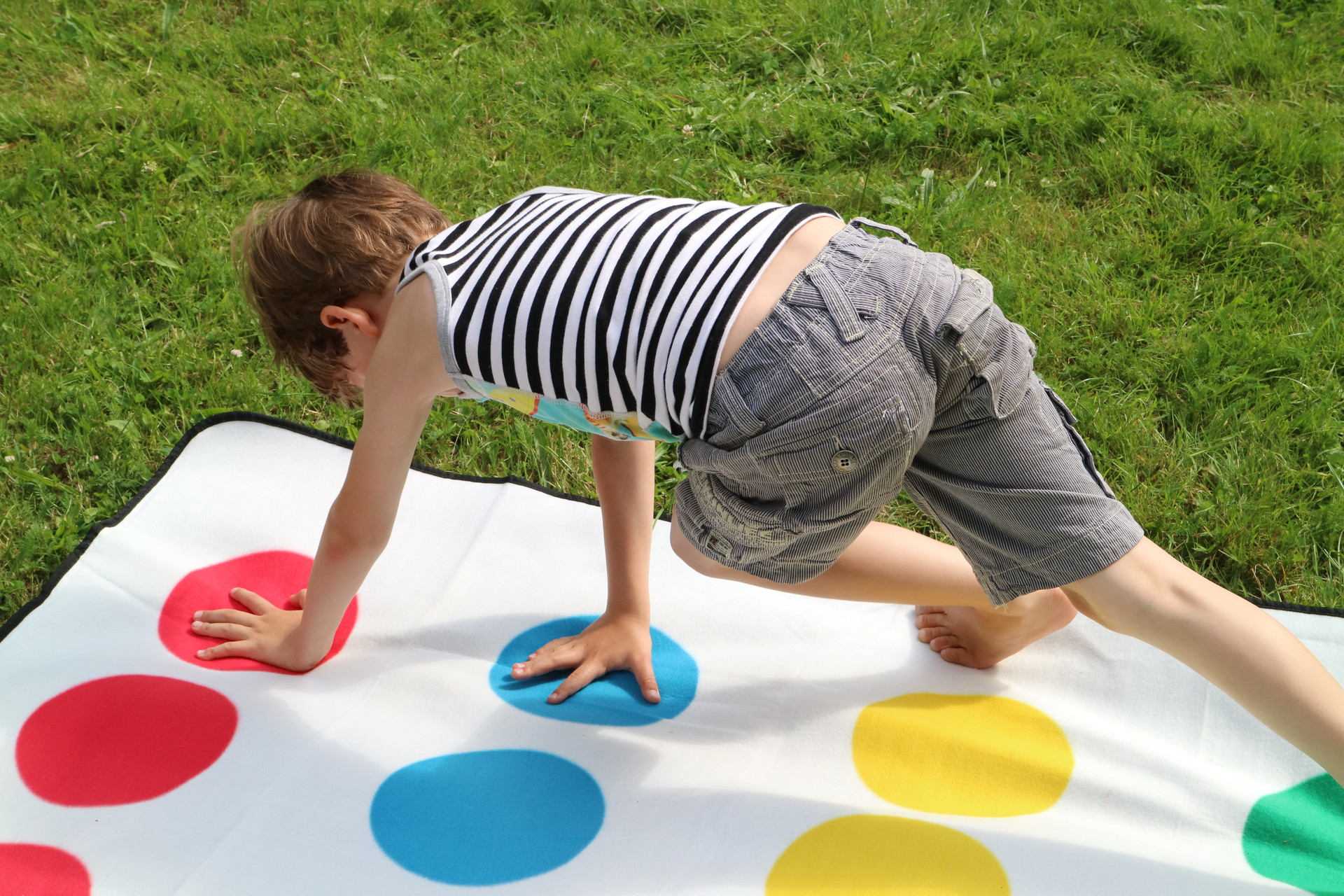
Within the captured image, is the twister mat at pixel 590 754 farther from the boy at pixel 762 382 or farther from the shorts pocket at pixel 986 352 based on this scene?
the shorts pocket at pixel 986 352

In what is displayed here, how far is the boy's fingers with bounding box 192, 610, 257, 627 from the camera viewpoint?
6.10 feet

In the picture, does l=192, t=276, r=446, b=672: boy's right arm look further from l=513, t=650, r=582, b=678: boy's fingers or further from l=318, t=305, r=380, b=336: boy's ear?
l=513, t=650, r=582, b=678: boy's fingers

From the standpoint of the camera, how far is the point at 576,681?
177 centimetres

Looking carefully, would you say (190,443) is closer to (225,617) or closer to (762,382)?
(225,617)

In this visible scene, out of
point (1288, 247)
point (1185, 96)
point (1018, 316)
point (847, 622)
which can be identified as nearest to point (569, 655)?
point (847, 622)

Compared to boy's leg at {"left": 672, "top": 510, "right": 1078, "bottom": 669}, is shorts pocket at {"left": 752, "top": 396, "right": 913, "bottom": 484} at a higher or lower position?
higher

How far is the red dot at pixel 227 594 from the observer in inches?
71.9

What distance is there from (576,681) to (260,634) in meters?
0.56

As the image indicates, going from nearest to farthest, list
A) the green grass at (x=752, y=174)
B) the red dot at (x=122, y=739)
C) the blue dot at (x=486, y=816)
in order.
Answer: the blue dot at (x=486, y=816), the red dot at (x=122, y=739), the green grass at (x=752, y=174)

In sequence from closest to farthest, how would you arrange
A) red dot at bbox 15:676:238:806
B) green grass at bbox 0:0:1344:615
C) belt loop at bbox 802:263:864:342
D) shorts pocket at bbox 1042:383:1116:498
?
belt loop at bbox 802:263:864:342 < shorts pocket at bbox 1042:383:1116:498 < red dot at bbox 15:676:238:806 < green grass at bbox 0:0:1344:615

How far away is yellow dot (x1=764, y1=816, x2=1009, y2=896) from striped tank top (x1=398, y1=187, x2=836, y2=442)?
0.62m

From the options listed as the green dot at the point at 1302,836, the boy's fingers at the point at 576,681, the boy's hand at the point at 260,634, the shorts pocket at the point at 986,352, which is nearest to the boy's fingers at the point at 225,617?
the boy's hand at the point at 260,634

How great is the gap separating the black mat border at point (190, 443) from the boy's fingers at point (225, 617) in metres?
0.29

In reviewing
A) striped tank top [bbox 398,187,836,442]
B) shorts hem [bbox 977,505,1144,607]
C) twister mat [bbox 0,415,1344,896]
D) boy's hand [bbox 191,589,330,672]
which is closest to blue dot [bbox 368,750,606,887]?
twister mat [bbox 0,415,1344,896]
